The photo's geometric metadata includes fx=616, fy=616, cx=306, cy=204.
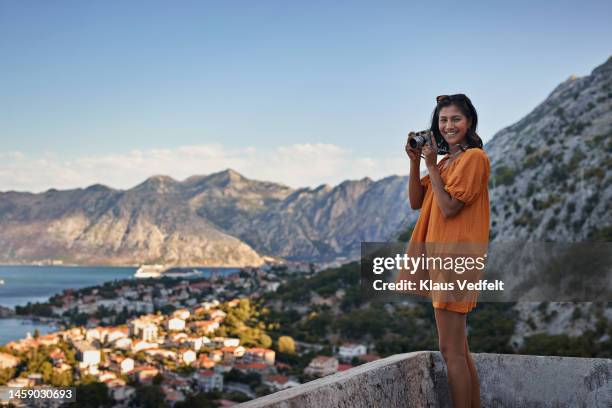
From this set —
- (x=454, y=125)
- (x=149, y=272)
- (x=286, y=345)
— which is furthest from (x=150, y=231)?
(x=454, y=125)

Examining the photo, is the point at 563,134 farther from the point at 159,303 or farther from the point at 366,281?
the point at 159,303

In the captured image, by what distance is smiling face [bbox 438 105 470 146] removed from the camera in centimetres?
233

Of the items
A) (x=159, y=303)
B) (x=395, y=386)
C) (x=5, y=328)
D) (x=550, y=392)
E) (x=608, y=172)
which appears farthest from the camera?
(x=159, y=303)

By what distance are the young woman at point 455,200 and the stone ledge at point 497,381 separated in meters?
Answer: 0.24

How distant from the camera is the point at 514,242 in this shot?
23188 millimetres

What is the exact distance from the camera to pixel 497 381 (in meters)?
2.79

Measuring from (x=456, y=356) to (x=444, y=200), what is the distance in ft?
1.91

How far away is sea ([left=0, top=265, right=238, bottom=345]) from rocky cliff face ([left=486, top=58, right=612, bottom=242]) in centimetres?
4384

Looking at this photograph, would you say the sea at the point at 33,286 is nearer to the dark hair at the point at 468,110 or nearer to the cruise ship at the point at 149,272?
the cruise ship at the point at 149,272

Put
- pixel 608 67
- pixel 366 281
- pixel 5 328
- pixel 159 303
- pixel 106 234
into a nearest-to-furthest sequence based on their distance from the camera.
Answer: pixel 366 281, pixel 608 67, pixel 5 328, pixel 159 303, pixel 106 234

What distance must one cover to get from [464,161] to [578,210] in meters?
22.4

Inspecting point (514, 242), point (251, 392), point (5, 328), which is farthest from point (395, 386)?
point (5, 328)

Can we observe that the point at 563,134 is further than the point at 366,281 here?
Yes

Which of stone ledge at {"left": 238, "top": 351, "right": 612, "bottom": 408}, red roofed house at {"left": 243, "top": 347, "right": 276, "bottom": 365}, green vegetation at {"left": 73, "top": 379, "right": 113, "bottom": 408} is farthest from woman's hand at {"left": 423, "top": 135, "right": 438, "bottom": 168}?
red roofed house at {"left": 243, "top": 347, "right": 276, "bottom": 365}
